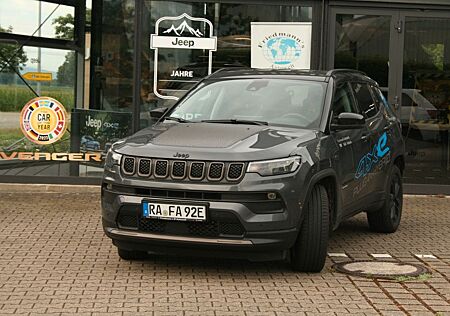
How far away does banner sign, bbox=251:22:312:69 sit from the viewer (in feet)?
40.4

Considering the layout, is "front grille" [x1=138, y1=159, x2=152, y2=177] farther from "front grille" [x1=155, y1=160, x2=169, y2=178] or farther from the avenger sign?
the avenger sign

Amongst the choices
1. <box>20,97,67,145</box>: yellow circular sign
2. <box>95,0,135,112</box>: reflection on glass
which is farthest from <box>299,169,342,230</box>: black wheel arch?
<box>20,97,67,145</box>: yellow circular sign

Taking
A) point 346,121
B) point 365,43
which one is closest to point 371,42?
point 365,43

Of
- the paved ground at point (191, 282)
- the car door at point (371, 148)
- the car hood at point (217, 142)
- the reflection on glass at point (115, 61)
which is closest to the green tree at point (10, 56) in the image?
the reflection on glass at point (115, 61)

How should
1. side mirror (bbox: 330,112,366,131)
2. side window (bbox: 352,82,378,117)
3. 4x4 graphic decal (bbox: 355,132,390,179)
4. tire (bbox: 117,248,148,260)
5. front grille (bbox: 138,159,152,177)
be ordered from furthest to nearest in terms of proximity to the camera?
side window (bbox: 352,82,378,117) → 4x4 graphic decal (bbox: 355,132,390,179) → side mirror (bbox: 330,112,366,131) → tire (bbox: 117,248,148,260) → front grille (bbox: 138,159,152,177)

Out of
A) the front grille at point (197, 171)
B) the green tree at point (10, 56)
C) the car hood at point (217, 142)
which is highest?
the green tree at point (10, 56)

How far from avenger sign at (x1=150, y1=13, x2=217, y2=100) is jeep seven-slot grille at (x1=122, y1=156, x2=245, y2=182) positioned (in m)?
5.57

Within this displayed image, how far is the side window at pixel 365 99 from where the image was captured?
28.0ft

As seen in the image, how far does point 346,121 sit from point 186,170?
1.72 m

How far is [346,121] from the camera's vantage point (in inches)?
294

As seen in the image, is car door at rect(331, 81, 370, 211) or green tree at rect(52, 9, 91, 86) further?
green tree at rect(52, 9, 91, 86)

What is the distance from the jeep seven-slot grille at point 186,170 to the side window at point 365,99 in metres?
2.49

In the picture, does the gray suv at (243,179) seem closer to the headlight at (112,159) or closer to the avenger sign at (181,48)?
the headlight at (112,159)

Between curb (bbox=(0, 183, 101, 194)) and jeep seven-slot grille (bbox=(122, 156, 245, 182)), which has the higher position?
jeep seven-slot grille (bbox=(122, 156, 245, 182))
